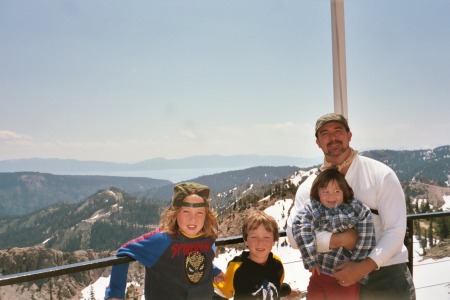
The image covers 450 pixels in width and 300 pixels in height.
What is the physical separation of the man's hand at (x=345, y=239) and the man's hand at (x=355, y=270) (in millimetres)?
62

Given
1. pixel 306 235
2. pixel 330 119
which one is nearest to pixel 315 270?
pixel 306 235

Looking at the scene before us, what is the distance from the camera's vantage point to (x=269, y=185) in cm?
6109

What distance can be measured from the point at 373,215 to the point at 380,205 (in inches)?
1.7

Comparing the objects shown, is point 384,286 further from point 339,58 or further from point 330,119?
point 339,58

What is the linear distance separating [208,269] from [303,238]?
345mm

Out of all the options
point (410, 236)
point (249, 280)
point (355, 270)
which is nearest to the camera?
point (355, 270)

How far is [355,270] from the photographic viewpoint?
4.58 ft

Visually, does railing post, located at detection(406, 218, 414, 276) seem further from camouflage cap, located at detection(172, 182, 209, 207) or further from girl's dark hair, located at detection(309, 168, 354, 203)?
camouflage cap, located at detection(172, 182, 209, 207)

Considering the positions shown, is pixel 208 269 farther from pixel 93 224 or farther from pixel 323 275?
pixel 93 224

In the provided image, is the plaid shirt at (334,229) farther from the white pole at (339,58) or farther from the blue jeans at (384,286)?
the white pole at (339,58)

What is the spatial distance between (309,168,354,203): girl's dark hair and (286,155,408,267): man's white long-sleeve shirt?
0.06 metres

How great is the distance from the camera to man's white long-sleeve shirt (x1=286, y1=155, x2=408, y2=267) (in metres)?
1.43

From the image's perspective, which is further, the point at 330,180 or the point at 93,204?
the point at 93,204

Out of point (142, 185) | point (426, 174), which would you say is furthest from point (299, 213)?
point (142, 185)
